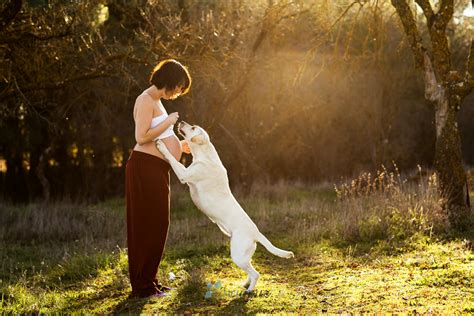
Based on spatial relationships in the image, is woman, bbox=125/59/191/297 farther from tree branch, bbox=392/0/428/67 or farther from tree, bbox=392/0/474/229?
tree, bbox=392/0/474/229

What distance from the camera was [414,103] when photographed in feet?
68.9

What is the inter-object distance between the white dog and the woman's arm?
0.11m

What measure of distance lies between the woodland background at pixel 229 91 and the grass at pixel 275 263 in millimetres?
2467

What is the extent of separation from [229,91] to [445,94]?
606 cm

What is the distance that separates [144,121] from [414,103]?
661 inches

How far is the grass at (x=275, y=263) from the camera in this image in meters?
5.68

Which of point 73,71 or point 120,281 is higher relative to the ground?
point 73,71

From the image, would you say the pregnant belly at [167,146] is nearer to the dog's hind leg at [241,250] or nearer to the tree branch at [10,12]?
the dog's hind leg at [241,250]

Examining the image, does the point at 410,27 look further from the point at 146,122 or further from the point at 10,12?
the point at 10,12

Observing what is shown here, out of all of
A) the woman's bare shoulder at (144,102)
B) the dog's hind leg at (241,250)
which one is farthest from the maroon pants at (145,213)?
the dog's hind leg at (241,250)

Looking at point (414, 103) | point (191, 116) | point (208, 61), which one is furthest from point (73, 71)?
point (414, 103)

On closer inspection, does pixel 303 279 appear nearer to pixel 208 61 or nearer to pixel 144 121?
pixel 144 121

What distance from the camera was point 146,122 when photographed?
5594mm

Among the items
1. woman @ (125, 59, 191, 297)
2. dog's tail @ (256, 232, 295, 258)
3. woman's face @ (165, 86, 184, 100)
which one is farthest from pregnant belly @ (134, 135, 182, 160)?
dog's tail @ (256, 232, 295, 258)
